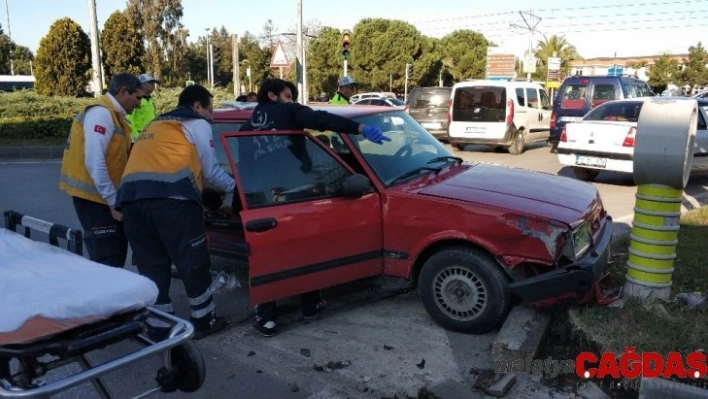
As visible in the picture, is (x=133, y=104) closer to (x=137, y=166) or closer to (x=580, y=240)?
(x=137, y=166)

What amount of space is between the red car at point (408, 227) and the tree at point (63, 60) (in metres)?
20.9

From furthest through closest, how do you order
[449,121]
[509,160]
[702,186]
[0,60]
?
[0,60]
[449,121]
[509,160]
[702,186]

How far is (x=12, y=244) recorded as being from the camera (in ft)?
8.95

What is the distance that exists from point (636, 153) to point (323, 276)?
2344 millimetres

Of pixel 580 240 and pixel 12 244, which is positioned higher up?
pixel 12 244

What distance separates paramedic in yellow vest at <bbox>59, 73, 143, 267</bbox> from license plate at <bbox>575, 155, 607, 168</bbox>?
797 cm

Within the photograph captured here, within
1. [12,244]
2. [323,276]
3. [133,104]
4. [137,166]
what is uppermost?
[133,104]

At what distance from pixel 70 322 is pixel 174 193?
5.67ft

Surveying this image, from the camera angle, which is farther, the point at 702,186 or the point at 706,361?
the point at 702,186

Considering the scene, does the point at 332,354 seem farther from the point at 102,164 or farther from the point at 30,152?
Result: the point at 30,152

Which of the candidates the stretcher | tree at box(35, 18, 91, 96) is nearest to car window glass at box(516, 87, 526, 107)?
the stretcher

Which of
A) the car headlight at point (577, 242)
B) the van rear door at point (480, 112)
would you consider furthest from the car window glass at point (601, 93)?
the car headlight at point (577, 242)

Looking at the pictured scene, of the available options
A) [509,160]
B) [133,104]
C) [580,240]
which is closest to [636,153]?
[580,240]

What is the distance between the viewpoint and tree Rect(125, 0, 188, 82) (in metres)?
45.3
